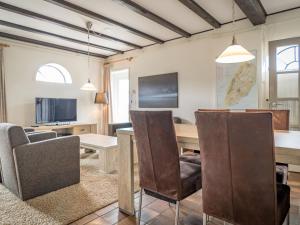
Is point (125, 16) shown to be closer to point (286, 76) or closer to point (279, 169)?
point (286, 76)

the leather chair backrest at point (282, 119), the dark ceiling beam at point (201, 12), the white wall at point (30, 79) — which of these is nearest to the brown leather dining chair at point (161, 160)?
the leather chair backrest at point (282, 119)

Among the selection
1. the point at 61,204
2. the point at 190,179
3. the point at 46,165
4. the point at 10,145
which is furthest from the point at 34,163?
the point at 190,179

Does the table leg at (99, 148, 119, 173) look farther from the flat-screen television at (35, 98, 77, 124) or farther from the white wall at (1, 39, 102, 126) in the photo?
the white wall at (1, 39, 102, 126)

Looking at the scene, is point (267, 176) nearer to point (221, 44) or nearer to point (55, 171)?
point (55, 171)

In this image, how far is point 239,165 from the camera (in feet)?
3.68

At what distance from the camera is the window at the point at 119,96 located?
6.11m

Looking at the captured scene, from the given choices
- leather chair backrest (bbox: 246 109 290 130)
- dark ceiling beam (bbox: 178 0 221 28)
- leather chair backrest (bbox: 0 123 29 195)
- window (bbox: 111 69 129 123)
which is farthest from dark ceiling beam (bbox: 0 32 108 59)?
leather chair backrest (bbox: 246 109 290 130)

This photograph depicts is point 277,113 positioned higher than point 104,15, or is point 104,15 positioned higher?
point 104,15

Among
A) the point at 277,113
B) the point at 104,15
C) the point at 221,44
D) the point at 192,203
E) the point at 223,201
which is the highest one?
the point at 104,15

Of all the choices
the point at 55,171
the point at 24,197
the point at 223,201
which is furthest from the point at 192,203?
the point at 24,197

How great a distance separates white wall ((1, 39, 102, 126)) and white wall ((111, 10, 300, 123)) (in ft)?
4.89

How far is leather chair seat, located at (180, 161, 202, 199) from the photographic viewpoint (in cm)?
154

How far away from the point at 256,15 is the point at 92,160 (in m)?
3.58

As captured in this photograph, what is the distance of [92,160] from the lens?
150 inches
